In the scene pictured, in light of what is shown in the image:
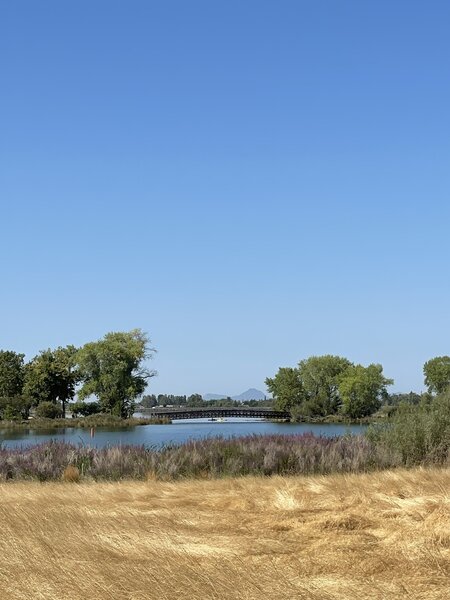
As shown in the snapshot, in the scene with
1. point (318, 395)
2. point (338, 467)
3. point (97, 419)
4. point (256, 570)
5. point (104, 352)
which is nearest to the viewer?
point (256, 570)

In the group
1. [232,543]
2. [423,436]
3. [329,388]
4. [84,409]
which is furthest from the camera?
[329,388]

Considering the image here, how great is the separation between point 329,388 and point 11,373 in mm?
37304

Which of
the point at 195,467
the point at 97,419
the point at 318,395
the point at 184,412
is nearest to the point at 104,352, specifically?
the point at 97,419

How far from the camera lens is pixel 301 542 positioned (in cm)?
772

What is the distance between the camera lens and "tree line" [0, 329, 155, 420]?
73.6 meters

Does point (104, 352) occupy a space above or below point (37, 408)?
above

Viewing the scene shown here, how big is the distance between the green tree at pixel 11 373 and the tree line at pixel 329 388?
102 feet

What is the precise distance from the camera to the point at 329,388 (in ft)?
281

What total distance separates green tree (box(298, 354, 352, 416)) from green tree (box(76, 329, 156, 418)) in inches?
814

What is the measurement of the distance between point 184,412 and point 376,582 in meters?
81.1

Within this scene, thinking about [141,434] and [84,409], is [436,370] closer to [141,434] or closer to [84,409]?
[84,409]

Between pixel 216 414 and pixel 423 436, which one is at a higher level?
pixel 216 414

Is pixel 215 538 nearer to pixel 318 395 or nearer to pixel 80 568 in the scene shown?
pixel 80 568

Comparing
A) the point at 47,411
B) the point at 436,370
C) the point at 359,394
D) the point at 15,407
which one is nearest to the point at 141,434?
the point at 47,411
